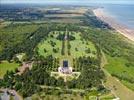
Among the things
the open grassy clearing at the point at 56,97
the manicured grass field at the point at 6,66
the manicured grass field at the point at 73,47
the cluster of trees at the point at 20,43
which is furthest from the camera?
the manicured grass field at the point at 73,47

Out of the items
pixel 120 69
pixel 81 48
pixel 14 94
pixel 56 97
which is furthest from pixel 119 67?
pixel 14 94

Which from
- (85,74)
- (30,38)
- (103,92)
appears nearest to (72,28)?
(30,38)

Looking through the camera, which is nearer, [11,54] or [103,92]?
[103,92]

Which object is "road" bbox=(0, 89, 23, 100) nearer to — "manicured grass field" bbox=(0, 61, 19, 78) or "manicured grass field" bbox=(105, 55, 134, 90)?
"manicured grass field" bbox=(0, 61, 19, 78)

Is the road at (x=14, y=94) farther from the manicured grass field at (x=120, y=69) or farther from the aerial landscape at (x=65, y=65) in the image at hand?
the manicured grass field at (x=120, y=69)

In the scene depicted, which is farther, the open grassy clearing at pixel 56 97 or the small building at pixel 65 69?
the small building at pixel 65 69

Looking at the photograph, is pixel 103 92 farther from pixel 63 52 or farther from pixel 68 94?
pixel 63 52

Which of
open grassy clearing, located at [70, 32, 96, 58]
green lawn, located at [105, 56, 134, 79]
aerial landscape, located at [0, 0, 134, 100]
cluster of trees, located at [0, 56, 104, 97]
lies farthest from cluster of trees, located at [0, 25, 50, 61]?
green lawn, located at [105, 56, 134, 79]

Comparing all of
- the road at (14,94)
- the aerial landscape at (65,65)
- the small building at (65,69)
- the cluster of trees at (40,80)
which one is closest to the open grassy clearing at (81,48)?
the aerial landscape at (65,65)

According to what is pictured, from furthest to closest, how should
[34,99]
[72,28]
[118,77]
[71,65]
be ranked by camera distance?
1. [72,28]
2. [71,65]
3. [118,77]
4. [34,99]
